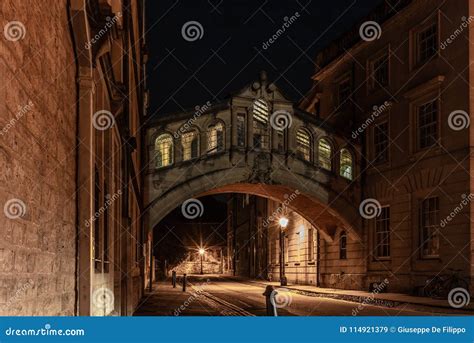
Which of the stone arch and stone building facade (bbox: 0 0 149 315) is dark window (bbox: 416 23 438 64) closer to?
the stone arch

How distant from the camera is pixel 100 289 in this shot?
8.38m

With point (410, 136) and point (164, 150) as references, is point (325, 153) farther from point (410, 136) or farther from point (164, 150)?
point (164, 150)

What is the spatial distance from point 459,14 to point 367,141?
7.56m

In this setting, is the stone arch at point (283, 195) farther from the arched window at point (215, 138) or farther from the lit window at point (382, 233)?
the lit window at point (382, 233)

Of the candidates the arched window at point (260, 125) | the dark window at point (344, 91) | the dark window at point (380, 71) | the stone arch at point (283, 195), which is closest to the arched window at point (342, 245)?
the stone arch at point (283, 195)

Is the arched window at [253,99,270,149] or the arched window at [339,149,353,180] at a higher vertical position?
the arched window at [253,99,270,149]

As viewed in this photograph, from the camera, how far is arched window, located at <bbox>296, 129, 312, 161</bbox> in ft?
91.8

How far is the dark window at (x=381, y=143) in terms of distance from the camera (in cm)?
2616

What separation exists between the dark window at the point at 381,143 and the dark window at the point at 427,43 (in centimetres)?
343

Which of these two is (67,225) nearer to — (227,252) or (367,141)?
(367,141)

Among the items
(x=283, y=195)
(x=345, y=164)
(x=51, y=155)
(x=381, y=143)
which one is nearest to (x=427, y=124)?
(x=381, y=143)

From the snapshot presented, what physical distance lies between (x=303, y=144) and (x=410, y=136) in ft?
18.3

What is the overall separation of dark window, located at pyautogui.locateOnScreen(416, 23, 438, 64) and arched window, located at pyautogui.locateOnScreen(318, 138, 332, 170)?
20.0ft

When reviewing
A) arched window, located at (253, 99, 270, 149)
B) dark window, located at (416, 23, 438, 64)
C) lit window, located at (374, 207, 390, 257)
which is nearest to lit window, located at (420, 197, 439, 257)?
lit window, located at (374, 207, 390, 257)
